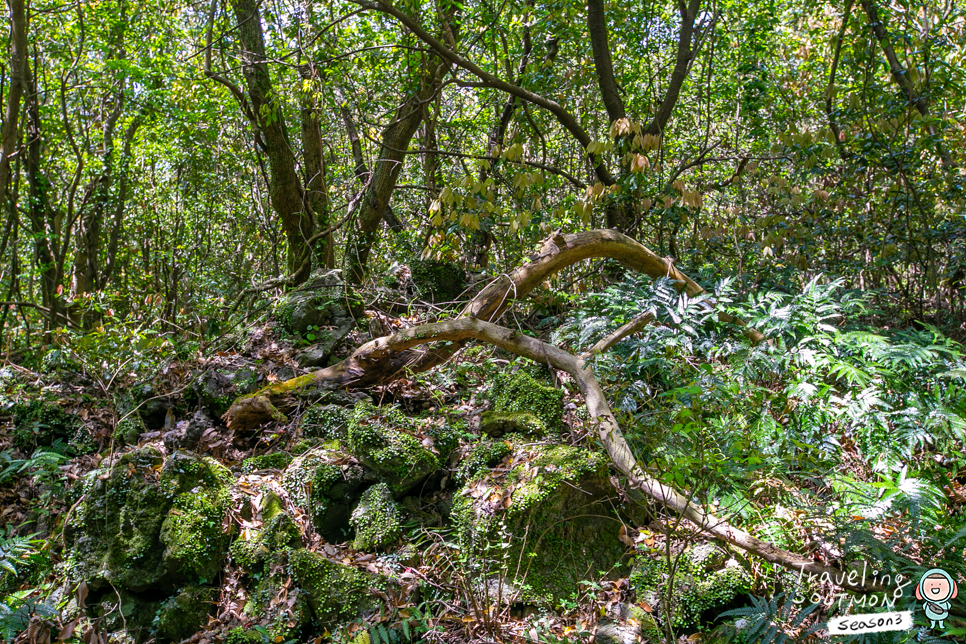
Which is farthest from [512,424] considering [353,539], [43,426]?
[43,426]

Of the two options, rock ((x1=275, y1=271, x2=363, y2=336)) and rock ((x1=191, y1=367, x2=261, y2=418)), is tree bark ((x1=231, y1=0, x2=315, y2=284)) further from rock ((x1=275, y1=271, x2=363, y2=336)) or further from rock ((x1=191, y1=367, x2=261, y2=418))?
rock ((x1=191, y1=367, x2=261, y2=418))

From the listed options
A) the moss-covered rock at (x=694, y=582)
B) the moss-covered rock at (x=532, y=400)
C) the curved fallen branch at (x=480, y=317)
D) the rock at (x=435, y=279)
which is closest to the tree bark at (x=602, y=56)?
the curved fallen branch at (x=480, y=317)

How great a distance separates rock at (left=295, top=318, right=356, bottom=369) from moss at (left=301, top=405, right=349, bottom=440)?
77cm

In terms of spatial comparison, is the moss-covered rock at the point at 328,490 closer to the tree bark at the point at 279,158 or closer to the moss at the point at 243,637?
the moss at the point at 243,637

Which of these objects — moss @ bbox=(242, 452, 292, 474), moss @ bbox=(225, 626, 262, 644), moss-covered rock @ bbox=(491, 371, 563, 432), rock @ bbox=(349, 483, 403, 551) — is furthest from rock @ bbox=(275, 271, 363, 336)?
moss @ bbox=(225, 626, 262, 644)

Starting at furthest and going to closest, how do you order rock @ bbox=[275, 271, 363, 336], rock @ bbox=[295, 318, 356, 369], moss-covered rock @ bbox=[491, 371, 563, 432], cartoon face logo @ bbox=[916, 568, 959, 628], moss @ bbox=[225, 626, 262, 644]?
rock @ bbox=[275, 271, 363, 336], rock @ bbox=[295, 318, 356, 369], moss-covered rock @ bbox=[491, 371, 563, 432], moss @ bbox=[225, 626, 262, 644], cartoon face logo @ bbox=[916, 568, 959, 628]

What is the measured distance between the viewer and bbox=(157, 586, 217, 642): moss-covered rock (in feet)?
10.4

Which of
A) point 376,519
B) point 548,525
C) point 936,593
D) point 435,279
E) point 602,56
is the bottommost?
point 936,593

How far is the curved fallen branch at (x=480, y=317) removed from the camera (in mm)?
4414

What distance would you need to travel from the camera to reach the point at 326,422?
417cm

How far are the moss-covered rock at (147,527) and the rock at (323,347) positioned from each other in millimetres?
1440

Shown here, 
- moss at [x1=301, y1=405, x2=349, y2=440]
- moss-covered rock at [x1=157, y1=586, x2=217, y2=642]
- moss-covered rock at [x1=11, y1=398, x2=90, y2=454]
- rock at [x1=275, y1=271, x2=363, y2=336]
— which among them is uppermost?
rock at [x1=275, y1=271, x2=363, y2=336]

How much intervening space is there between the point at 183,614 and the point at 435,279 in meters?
3.42

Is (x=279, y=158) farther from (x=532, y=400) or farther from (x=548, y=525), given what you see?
(x=548, y=525)
